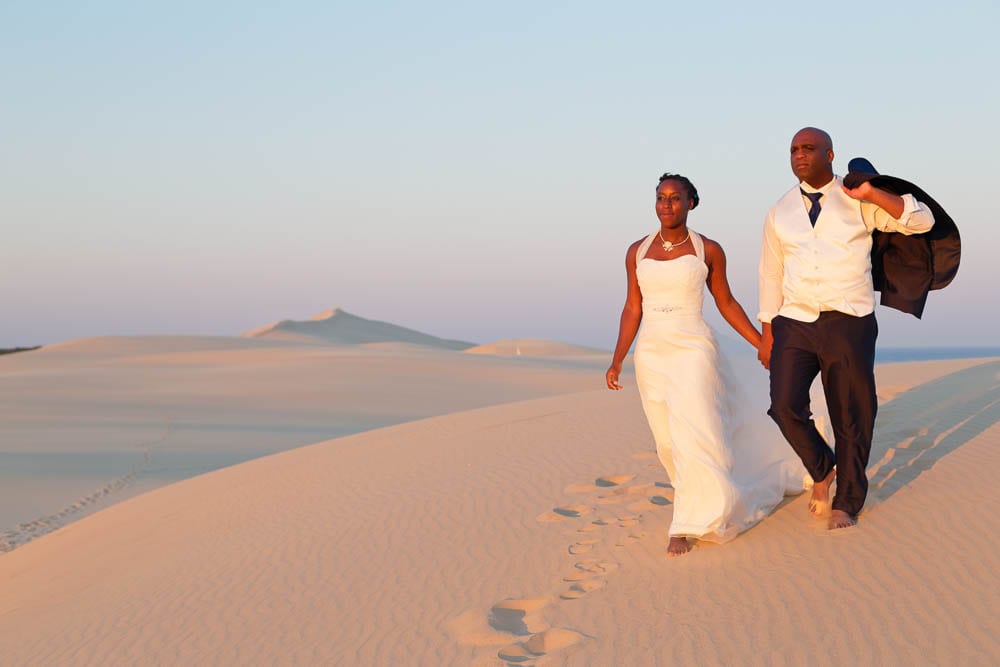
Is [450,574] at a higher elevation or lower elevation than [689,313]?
lower

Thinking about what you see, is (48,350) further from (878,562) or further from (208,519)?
(878,562)

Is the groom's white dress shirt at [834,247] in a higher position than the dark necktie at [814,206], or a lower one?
lower

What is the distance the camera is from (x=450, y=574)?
6.09m

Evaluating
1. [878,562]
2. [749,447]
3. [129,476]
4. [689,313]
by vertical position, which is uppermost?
[689,313]

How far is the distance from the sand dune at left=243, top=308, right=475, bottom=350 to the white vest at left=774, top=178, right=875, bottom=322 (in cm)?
7551

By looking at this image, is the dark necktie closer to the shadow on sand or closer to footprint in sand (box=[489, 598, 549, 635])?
the shadow on sand

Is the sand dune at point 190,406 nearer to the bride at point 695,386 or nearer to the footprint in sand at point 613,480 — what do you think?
the footprint in sand at point 613,480

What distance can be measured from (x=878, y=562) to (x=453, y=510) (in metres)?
3.71

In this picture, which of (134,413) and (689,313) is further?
(134,413)

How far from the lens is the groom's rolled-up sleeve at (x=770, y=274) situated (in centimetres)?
560

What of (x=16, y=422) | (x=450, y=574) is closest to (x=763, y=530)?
(x=450, y=574)

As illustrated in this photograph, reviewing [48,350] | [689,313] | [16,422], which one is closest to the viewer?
[689,313]

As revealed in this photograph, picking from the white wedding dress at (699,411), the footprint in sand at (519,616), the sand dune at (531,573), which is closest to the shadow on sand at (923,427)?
the sand dune at (531,573)

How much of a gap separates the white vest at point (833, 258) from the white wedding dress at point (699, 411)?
55 cm
